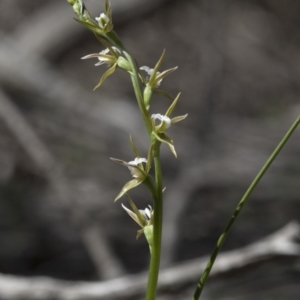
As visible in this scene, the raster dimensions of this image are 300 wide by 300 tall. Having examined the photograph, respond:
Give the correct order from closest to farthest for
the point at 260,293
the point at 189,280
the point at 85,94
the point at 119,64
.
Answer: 1. the point at 119,64
2. the point at 189,280
3. the point at 260,293
4. the point at 85,94

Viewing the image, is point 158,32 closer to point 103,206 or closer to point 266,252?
point 103,206

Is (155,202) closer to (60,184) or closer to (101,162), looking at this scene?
(60,184)

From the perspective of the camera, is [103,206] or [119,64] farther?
[103,206]

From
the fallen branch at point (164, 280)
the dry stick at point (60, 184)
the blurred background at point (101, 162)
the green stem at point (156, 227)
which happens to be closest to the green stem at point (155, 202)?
the green stem at point (156, 227)

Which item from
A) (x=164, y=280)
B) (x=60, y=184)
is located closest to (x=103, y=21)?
(x=164, y=280)

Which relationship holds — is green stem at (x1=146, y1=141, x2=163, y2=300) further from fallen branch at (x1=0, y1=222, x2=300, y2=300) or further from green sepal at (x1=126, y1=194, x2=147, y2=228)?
fallen branch at (x1=0, y1=222, x2=300, y2=300)

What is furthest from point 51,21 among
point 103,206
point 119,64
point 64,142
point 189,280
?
point 119,64

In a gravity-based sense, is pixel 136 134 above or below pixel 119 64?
below
